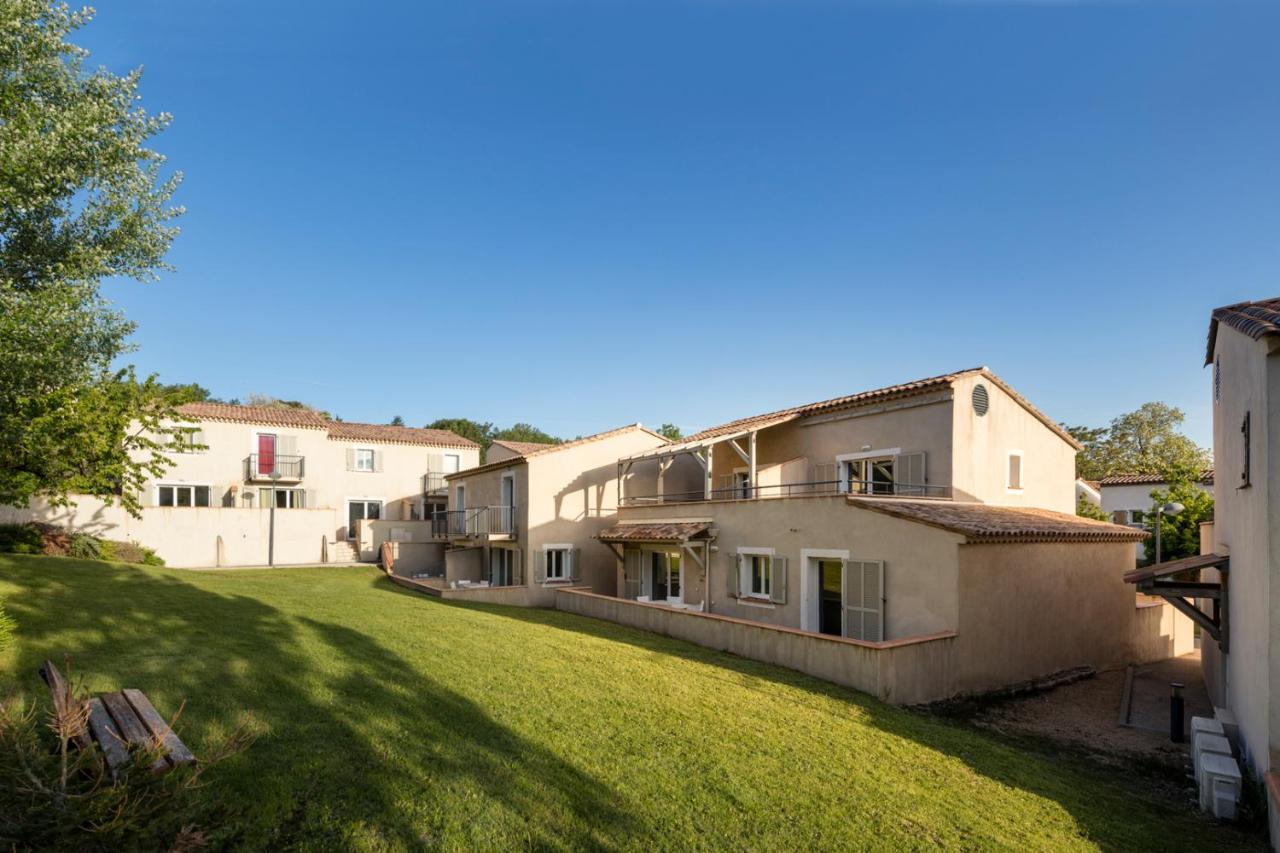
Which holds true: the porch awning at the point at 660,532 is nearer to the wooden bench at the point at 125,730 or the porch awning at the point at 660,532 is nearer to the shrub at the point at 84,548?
the wooden bench at the point at 125,730

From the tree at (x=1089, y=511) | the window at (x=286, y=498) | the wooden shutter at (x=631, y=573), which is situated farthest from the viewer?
the window at (x=286, y=498)

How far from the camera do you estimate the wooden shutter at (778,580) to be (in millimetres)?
16203

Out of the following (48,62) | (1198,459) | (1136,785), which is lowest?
(1136,785)

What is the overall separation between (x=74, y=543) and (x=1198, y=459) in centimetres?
5770

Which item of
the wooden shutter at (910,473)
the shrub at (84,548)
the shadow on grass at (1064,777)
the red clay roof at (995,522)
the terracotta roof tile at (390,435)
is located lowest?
the shadow on grass at (1064,777)

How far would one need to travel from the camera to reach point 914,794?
23.0 feet

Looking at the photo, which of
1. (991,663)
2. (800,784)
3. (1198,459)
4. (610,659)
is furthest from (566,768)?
(1198,459)

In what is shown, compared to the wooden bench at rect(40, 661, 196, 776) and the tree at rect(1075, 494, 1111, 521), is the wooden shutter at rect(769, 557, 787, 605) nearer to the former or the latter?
the wooden bench at rect(40, 661, 196, 776)

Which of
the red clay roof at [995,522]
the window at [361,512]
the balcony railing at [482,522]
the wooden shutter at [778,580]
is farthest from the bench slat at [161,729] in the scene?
the window at [361,512]

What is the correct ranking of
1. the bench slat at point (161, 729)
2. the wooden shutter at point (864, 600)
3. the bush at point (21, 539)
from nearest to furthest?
1. the bench slat at point (161, 729)
2. the wooden shutter at point (864, 600)
3. the bush at point (21, 539)

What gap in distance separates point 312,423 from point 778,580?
26.2 metres

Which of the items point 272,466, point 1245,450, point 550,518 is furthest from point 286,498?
point 1245,450

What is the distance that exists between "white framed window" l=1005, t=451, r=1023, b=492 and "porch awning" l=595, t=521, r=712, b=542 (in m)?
8.34

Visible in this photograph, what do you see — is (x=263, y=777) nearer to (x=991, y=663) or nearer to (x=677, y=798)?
(x=677, y=798)
